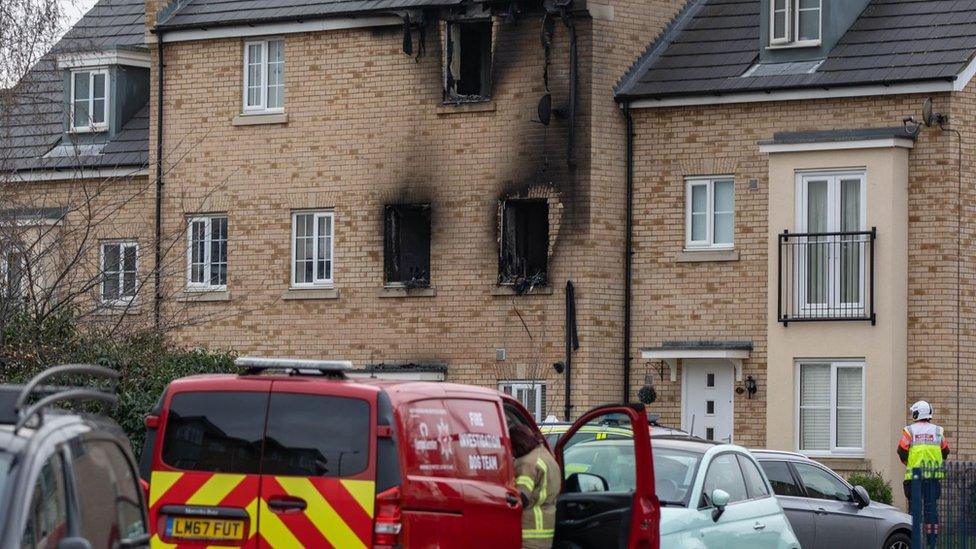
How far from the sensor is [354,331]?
30.6m

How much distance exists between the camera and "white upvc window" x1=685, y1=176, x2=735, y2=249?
28.7 m

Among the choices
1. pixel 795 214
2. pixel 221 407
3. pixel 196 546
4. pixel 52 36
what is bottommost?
pixel 196 546

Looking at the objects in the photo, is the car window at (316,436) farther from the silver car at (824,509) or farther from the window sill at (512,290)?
the window sill at (512,290)

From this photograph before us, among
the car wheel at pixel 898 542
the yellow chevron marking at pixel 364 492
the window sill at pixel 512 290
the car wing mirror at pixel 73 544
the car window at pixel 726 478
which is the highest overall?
Answer: the window sill at pixel 512 290

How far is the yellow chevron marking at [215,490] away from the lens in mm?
10602

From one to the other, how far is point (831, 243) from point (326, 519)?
18101 mm

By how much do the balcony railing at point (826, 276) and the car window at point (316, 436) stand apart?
17.5 m

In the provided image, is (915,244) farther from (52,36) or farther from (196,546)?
(196,546)

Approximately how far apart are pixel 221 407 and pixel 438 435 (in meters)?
1.30

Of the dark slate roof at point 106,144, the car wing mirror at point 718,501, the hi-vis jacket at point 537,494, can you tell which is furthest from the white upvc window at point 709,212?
the hi-vis jacket at point 537,494

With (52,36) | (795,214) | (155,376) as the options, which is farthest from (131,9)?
(155,376)

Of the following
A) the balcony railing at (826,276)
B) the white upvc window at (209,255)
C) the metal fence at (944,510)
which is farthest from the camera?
the white upvc window at (209,255)

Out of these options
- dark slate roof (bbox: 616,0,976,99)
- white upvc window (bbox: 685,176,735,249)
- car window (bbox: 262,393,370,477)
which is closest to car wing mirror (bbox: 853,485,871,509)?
dark slate roof (bbox: 616,0,976,99)

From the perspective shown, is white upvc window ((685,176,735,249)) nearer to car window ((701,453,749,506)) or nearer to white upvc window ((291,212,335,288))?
white upvc window ((291,212,335,288))
